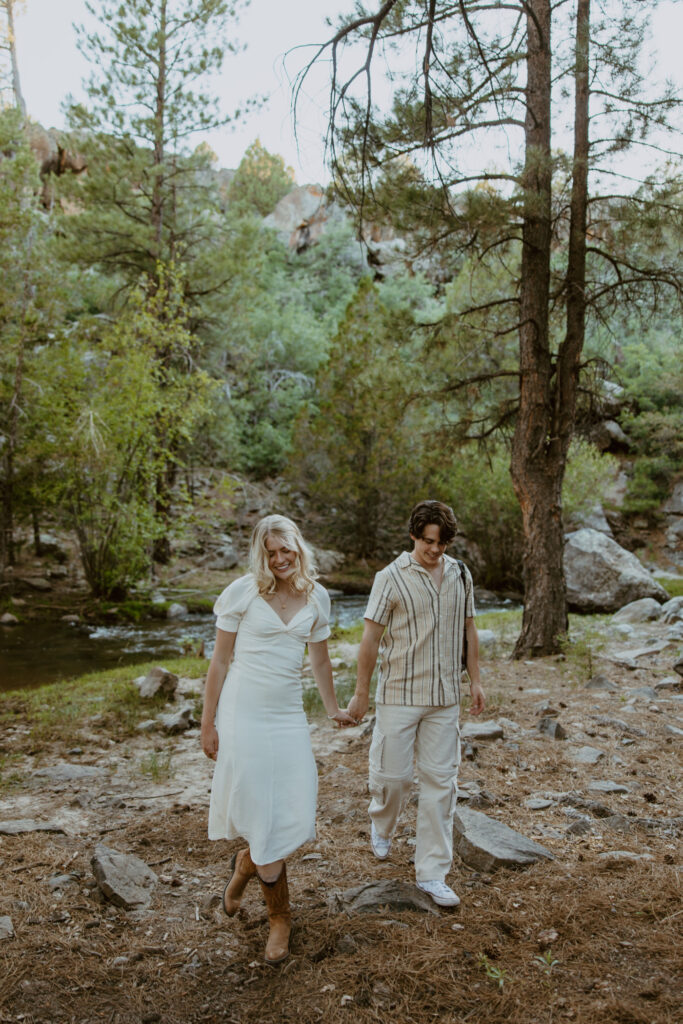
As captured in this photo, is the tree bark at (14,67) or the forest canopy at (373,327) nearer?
the forest canopy at (373,327)

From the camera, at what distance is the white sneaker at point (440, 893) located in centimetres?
293

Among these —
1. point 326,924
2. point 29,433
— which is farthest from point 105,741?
point 29,433

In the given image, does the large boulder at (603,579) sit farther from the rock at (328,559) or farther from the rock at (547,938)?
the rock at (547,938)

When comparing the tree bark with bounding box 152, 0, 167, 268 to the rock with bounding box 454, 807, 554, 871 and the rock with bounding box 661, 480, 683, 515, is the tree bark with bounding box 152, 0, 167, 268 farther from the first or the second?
the rock with bounding box 661, 480, 683, 515

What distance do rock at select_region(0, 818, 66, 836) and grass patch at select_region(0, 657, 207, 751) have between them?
176 centimetres

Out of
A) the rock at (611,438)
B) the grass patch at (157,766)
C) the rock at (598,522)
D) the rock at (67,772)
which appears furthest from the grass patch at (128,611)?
the rock at (611,438)

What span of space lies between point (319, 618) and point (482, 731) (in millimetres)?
2717

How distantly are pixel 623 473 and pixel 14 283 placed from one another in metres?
18.5

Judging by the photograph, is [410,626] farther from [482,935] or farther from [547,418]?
[547,418]

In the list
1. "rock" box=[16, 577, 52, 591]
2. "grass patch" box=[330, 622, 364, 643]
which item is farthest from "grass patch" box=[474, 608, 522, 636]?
"rock" box=[16, 577, 52, 591]

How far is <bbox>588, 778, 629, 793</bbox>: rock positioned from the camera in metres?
4.12

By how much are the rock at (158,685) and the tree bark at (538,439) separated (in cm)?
383

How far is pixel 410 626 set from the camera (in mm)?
3234

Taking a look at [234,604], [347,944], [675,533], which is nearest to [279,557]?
[234,604]
